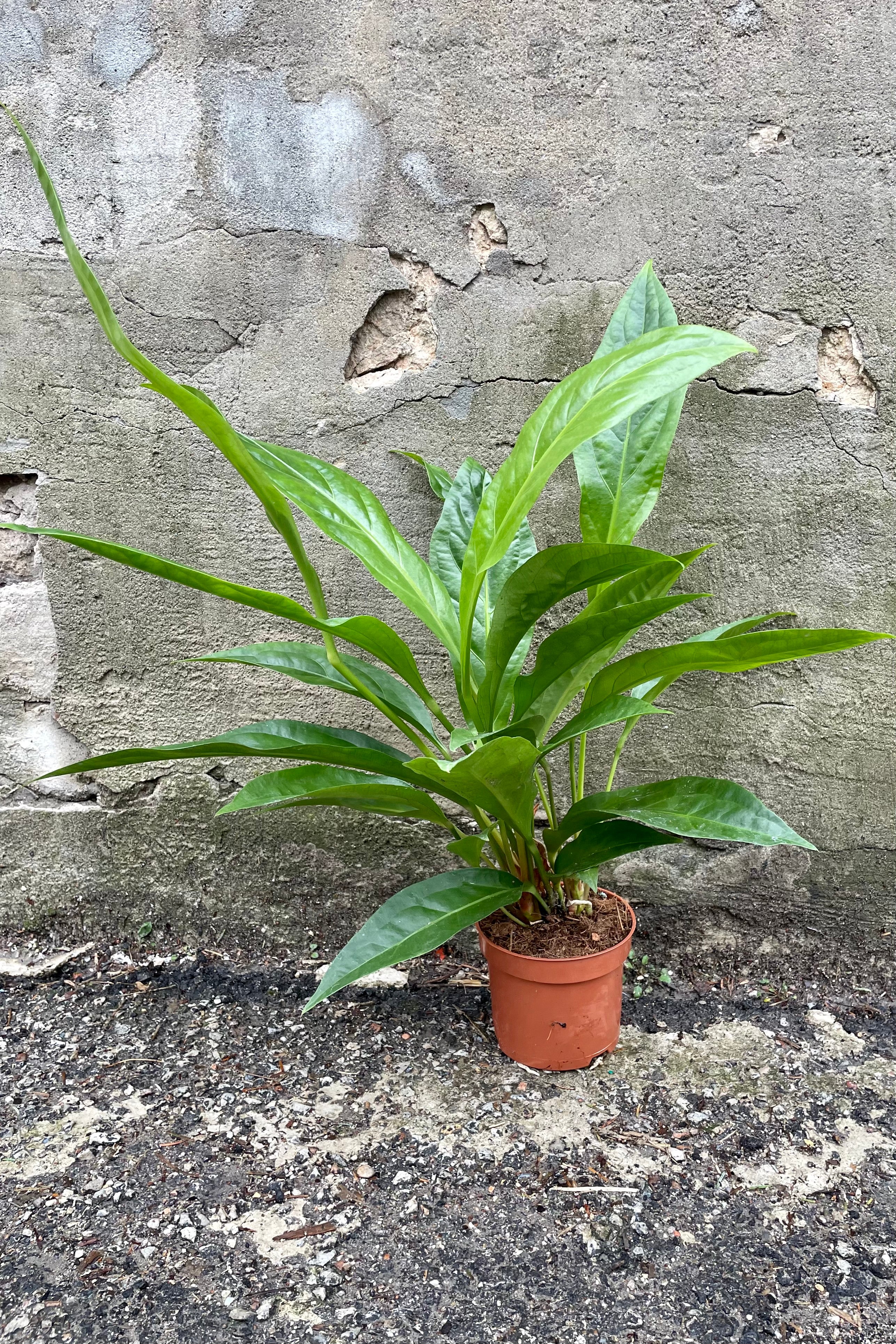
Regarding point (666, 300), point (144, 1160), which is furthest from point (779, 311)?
point (144, 1160)

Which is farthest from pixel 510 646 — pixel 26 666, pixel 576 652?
pixel 26 666

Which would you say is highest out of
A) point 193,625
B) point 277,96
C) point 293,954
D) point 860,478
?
point 277,96

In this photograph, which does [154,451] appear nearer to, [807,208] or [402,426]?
[402,426]

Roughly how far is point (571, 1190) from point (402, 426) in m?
1.32

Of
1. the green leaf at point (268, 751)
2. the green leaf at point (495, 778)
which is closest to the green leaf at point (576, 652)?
the green leaf at point (495, 778)

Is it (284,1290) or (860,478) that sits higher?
(860,478)

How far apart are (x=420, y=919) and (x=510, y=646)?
422 mm

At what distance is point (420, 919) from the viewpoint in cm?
A: 125

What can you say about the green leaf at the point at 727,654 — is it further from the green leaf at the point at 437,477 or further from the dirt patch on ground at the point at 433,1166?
the dirt patch on ground at the point at 433,1166

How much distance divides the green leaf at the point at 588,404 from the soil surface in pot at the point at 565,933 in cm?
64

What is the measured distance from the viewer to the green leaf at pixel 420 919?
118 centimetres

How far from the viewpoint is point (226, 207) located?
1.60 meters

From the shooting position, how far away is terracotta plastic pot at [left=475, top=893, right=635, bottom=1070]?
136cm

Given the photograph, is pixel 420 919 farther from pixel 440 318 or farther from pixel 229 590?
pixel 440 318
